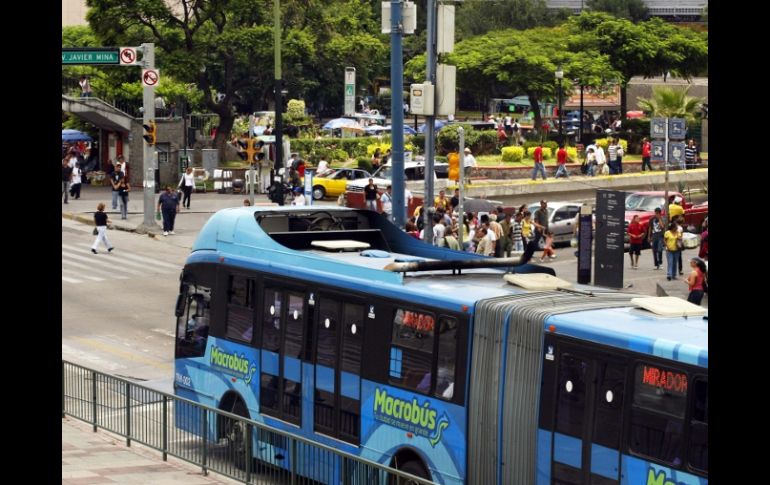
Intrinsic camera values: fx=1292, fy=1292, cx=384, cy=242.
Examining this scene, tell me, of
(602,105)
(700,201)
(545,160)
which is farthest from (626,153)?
(602,105)

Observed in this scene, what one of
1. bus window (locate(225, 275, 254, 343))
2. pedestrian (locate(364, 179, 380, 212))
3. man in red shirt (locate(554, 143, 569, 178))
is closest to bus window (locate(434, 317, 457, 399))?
bus window (locate(225, 275, 254, 343))

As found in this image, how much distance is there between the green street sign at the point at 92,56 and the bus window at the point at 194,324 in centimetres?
2107

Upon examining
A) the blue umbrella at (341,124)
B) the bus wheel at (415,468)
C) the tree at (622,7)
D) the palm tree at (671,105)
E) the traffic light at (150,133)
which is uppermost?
the tree at (622,7)

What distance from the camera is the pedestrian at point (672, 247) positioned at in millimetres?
29734

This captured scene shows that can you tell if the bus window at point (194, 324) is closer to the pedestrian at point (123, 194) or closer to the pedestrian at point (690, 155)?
the pedestrian at point (123, 194)

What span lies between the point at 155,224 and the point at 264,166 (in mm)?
13321

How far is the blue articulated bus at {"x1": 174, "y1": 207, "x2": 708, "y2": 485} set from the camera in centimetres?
A: 1088

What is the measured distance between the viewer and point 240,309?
16.2 meters

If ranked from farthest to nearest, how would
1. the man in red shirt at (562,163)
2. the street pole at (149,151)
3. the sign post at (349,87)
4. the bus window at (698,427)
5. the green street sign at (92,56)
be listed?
the sign post at (349,87)
the man in red shirt at (562,163)
the street pole at (149,151)
the green street sign at (92,56)
the bus window at (698,427)

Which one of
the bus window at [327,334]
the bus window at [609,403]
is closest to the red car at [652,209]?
the bus window at [327,334]

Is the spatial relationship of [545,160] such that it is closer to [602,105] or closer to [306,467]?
[602,105]

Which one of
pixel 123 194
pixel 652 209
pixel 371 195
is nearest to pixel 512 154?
pixel 371 195

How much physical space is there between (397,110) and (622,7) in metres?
79.8

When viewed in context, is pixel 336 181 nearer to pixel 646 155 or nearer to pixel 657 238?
pixel 646 155
